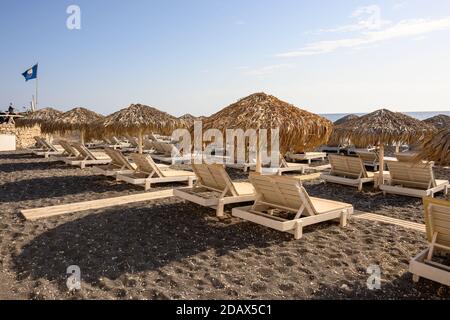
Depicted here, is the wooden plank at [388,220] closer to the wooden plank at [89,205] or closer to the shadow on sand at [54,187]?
the wooden plank at [89,205]

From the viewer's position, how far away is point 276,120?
6.65 meters

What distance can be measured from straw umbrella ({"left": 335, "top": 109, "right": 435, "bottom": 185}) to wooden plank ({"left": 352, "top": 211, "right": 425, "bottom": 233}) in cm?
272

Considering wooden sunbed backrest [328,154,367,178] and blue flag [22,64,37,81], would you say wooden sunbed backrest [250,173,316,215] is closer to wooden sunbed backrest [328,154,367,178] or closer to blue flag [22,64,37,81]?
wooden sunbed backrest [328,154,367,178]

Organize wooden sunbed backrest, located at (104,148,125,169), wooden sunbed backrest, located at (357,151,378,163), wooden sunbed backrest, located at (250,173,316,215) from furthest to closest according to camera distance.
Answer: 1. wooden sunbed backrest, located at (357,151,378,163)
2. wooden sunbed backrest, located at (104,148,125,169)
3. wooden sunbed backrest, located at (250,173,316,215)

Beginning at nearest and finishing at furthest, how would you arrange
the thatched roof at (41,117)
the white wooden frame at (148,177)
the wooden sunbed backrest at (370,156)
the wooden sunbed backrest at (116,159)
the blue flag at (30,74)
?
the white wooden frame at (148,177)
the wooden sunbed backrest at (116,159)
the wooden sunbed backrest at (370,156)
the thatched roof at (41,117)
the blue flag at (30,74)

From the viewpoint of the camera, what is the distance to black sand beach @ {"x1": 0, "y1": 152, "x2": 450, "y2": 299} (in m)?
3.86

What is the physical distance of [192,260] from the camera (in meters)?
4.64

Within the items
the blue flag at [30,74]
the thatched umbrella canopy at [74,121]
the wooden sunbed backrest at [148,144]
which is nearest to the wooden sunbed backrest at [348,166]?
the thatched umbrella canopy at [74,121]

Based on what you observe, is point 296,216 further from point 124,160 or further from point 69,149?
point 69,149

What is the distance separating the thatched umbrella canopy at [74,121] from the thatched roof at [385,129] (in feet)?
30.4

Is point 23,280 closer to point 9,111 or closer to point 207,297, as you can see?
point 207,297

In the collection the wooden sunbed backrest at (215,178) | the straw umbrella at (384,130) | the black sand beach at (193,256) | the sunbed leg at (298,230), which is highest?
the straw umbrella at (384,130)

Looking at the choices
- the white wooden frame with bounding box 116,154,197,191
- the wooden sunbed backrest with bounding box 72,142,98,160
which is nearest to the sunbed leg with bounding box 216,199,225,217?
the white wooden frame with bounding box 116,154,197,191

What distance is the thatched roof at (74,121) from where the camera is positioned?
45.5 feet
